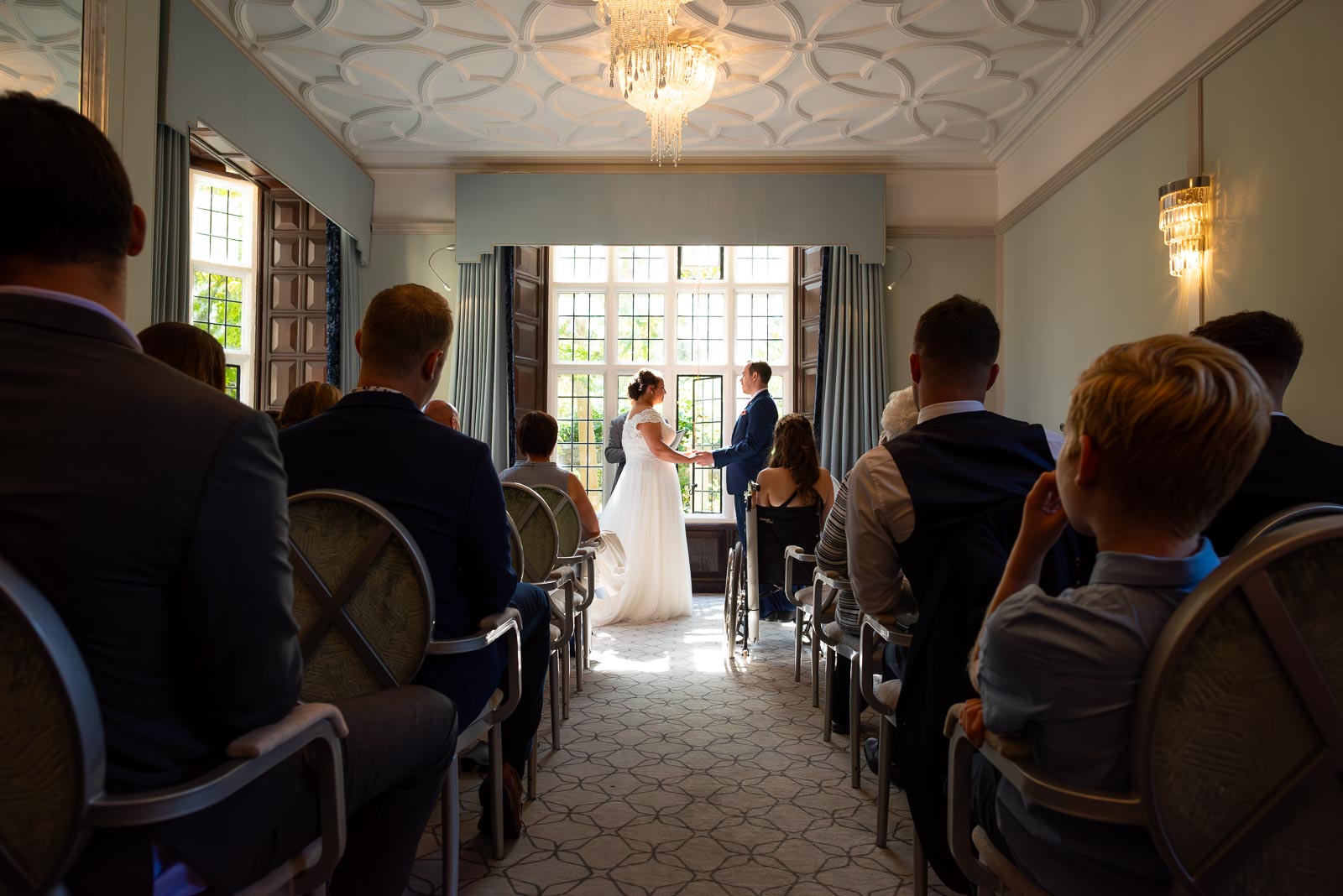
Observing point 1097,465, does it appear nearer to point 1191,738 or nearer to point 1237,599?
point 1237,599

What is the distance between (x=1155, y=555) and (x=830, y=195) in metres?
6.16

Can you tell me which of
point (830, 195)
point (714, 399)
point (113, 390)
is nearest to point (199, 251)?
point (714, 399)

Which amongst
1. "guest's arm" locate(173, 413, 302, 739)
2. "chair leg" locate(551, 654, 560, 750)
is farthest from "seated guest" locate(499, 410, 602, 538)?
"guest's arm" locate(173, 413, 302, 739)

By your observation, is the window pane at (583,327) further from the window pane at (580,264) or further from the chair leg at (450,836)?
the chair leg at (450,836)

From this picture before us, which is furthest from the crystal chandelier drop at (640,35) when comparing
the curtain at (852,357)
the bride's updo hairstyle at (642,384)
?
the curtain at (852,357)

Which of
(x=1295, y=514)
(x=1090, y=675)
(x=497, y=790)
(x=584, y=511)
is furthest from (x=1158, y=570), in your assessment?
(x=584, y=511)

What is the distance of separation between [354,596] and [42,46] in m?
2.87

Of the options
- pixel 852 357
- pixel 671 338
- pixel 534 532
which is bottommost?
pixel 534 532

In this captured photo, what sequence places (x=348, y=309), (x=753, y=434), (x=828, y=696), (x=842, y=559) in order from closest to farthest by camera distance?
(x=842, y=559), (x=828, y=696), (x=753, y=434), (x=348, y=309)

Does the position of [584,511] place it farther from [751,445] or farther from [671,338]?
[671,338]

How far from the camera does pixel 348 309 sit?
260 inches

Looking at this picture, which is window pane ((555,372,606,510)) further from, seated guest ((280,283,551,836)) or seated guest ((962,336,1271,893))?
seated guest ((962,336,1271,893))

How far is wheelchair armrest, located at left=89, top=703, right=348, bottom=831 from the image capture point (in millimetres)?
846

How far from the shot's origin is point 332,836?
1.12 meters
